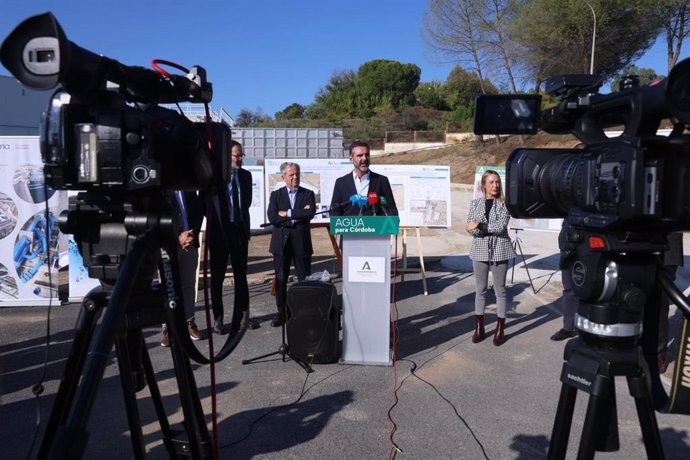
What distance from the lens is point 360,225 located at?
4480mm

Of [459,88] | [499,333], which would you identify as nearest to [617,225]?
[499,333]

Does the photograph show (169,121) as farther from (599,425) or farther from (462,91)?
(462,91)

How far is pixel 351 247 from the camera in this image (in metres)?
4.56

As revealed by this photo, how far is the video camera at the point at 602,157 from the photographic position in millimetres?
1508

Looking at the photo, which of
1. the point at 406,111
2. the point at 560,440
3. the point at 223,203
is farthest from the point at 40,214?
the point at 406,111

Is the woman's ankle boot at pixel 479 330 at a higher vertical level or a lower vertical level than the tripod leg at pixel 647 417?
lower

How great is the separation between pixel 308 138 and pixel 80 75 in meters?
19.0

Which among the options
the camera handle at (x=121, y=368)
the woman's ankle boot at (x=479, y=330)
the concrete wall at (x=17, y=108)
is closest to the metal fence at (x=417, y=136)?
the concrete wall at (x=17, y=108)

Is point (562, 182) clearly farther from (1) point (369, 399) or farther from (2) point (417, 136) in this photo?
Result: (2) point (417, 136)

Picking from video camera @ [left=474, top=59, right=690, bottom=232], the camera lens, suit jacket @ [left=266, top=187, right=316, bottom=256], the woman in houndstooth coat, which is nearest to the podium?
the woman in houndstooth coat

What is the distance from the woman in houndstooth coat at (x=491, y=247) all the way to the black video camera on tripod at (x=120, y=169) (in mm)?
3729

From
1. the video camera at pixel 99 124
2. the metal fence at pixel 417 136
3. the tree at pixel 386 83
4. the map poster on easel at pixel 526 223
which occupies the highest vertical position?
the tree at pixel 386 83

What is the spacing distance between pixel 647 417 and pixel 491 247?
3.38 meters

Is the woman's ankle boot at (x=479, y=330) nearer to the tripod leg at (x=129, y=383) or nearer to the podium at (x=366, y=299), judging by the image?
the podium at (x=366, y=299)
